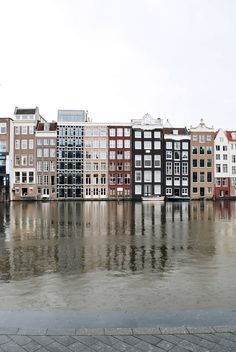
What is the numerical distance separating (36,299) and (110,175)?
76.8m

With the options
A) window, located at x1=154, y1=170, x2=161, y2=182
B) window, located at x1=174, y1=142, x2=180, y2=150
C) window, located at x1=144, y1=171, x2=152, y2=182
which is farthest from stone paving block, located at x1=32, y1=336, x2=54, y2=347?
window, located at x1=174, y1=142, x2=180, y2=150

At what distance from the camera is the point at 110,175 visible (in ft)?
278

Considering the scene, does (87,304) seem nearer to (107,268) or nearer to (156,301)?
(156,301)

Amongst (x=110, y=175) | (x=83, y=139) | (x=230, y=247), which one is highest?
(x=83, y=139)

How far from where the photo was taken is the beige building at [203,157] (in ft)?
283

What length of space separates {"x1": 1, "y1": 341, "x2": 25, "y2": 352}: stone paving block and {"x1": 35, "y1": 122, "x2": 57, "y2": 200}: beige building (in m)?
78.6

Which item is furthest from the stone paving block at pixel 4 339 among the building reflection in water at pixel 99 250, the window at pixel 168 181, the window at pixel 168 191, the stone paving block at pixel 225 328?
the window at pixel 168 181

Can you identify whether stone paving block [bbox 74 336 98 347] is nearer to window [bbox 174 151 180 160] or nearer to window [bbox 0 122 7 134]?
window [bbox 0 122 7 134]

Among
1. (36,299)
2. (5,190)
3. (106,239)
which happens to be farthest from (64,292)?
(5,190)

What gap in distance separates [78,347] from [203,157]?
85.1 m

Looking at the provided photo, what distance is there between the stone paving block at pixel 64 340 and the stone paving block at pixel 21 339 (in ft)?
1.33

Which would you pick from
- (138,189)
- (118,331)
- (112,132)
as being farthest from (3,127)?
(118,331)

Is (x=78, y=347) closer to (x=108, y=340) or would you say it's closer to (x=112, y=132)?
(x=108, y=340)

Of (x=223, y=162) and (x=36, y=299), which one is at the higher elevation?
(x=223, y=162)
